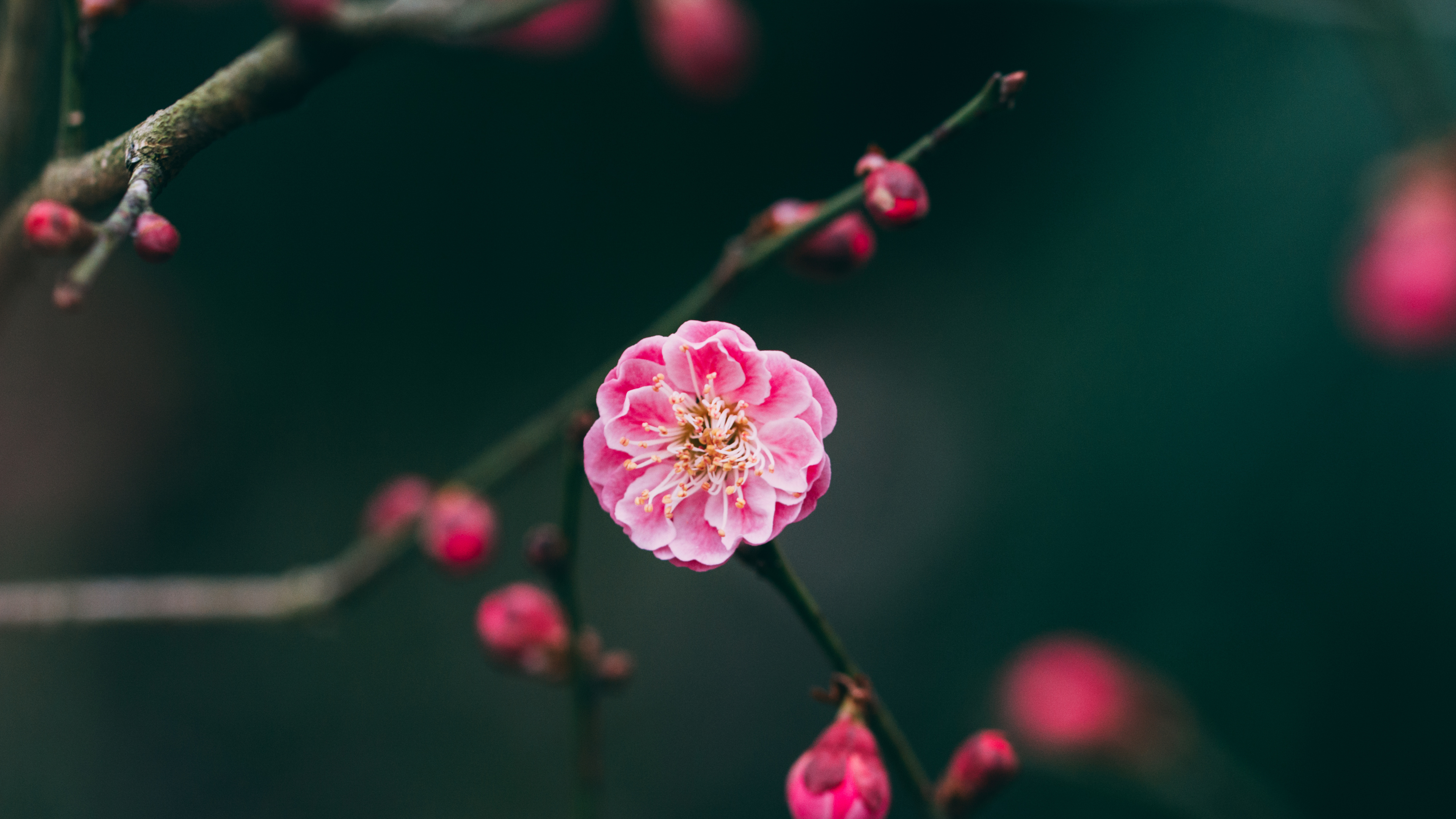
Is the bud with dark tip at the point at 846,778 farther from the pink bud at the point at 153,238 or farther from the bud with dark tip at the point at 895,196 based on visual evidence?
the pink bud at the point at 153,238

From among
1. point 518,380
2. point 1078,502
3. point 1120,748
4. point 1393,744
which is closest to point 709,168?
point 518,380

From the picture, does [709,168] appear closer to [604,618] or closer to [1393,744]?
[604,618]

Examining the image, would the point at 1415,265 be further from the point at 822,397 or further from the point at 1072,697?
the point at 822,397

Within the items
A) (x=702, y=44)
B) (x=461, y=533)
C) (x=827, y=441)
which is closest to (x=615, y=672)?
(x=461, y=533)

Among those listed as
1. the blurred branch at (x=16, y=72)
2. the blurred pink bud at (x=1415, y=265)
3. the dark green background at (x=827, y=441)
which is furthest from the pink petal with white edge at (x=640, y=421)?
the blurred pink bud at (x=1415, y=265)

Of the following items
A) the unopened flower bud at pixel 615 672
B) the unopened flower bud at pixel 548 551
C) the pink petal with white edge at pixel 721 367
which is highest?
the unopened flower bud at pixel 548 551

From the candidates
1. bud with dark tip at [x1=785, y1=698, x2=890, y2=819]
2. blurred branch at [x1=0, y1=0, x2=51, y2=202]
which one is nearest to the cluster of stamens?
bud with dark tip at [x1=785, y1=698, x2=890, y2=819]

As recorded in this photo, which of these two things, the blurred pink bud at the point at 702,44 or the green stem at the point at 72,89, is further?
the blurred pink bud at the point at 702,44

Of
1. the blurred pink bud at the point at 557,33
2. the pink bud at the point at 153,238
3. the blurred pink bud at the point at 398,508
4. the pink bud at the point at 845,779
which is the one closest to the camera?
the pink bud at the point at 153,238
